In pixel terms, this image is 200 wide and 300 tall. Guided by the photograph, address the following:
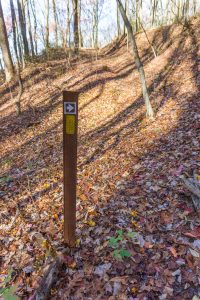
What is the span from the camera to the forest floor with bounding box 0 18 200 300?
10.1ft

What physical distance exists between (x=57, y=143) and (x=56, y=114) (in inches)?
120

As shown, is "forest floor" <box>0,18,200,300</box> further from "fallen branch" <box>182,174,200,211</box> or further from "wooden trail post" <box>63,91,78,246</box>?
"wooden trail post" <box>63,91,78,246</box>

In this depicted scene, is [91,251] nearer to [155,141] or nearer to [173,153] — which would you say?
[173,153]

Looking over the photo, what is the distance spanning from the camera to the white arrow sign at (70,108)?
2.77m

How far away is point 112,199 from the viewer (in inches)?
178

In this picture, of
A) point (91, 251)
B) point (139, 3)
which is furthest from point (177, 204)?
point (139, 3)

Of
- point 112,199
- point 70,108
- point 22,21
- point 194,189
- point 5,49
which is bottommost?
point 112,199

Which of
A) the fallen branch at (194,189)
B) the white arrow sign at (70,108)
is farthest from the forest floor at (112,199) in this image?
the white arrow sign at (70,108)

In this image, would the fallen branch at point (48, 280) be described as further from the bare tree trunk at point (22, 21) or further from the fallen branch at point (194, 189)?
the bare tree trunk at point (22, 21)

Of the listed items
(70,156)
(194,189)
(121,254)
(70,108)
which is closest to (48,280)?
(121,254)

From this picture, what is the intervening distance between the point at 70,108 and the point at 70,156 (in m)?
0.60

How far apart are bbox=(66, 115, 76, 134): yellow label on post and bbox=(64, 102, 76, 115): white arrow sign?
0.15 feet

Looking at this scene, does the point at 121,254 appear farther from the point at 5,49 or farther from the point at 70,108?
the point at 5,49

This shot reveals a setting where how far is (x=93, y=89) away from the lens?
504 inches
